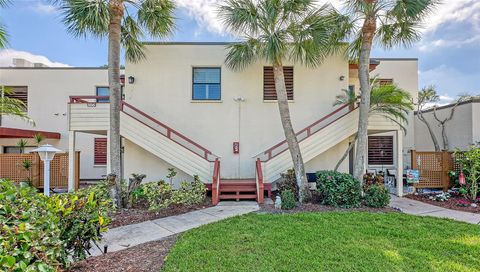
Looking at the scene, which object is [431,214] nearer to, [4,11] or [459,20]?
[459,20]

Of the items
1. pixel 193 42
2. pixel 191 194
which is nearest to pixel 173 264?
pixel 191 194

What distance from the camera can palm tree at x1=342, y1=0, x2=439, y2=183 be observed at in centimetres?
802

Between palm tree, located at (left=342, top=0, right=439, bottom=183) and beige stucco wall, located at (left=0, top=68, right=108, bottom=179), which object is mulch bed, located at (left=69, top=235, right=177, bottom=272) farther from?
beige stucco wall, located at (left=0, top=68, right=108, bottom=179)

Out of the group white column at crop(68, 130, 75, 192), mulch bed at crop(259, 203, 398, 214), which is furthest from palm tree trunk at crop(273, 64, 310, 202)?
white column at crop(68, 130, 75, 192)

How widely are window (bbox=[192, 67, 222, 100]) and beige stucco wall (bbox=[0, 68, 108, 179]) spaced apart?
26.9ft

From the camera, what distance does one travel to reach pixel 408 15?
8.14m

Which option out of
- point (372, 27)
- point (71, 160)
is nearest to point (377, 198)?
point (372, 27)

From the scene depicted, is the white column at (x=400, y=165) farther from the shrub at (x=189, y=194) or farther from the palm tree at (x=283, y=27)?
the shrub at (x=189, y=194)

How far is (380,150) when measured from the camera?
1466 cm

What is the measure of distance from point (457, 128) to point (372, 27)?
8.82m

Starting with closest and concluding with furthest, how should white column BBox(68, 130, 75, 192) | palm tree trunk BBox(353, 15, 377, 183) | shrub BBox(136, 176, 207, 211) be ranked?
1. shrub BBox(136, 176, 207, 211)
2. palm tree trunk BBox(353, 15, 377, 183)
3. white column BBox(68, 130, 75, 192)

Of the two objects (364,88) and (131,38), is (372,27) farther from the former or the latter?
(131,38)

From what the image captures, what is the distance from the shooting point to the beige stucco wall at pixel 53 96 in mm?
15117

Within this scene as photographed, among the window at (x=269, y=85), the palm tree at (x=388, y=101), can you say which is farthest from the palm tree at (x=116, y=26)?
the palm tree at (x=388, y=101)
